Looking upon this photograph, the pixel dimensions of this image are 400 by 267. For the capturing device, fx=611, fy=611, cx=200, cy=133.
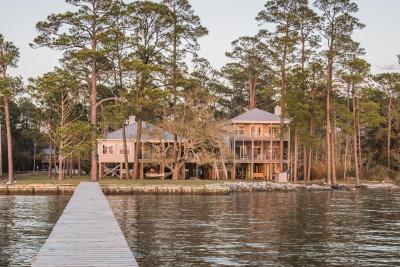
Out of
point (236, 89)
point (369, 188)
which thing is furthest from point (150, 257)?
point (236, 89)

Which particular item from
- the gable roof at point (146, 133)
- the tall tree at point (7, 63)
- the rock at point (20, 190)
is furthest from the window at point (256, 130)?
the rock at point (20, 190)

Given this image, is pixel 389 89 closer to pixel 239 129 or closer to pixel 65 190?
pixel 239 129

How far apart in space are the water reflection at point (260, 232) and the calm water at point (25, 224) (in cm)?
306

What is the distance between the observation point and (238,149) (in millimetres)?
68188

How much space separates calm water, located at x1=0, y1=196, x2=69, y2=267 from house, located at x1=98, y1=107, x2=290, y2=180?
23.0m

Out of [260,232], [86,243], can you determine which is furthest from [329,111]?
[86,243]

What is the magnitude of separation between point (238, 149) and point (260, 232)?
148ft

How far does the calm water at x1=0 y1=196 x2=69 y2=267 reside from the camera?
17562 mm

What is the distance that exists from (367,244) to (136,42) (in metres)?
40.1

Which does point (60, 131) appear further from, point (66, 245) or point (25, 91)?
point (66, 245)

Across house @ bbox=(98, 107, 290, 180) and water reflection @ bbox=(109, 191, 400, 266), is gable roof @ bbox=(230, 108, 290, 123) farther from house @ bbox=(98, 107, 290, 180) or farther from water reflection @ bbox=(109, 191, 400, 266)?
water reflection @ bbox=(109, 191, 400, 266)

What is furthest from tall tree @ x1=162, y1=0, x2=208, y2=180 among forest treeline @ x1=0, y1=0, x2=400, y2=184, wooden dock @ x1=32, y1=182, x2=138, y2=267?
wooden dock @ x1=32, y1=182, x2=138, y2=267

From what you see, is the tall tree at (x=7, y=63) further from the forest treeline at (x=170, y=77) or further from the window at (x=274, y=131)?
the window at (x=274, y=131)

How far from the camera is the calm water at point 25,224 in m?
17.6
